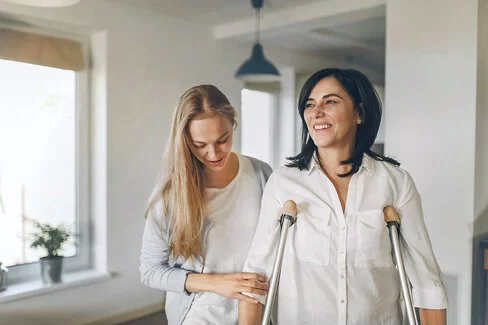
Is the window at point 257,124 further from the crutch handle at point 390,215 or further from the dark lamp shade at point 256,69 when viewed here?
the crutch handle at point 390,215

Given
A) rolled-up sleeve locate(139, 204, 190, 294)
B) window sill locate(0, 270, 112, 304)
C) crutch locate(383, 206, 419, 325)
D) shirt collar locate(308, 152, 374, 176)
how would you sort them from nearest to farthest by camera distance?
crutch locate(383, 206, 419, 325), shirt collar locate(308, 152, 374, 176), rolled-up sleeve locate(139, 204, 190, 294), window sill locate(0, 270, 112, 304)

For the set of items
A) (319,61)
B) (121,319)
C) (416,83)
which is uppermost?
(319,61)

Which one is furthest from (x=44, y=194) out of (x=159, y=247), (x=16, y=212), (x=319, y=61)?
(x=319, y=61)

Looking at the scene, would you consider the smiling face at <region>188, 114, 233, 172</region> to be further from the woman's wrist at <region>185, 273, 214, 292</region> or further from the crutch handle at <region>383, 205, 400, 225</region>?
the crutch handle at <region>383, 205, 400, 225</region>

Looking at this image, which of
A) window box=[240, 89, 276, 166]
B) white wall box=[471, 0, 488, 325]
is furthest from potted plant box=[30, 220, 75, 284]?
white wall box=[471, 0, 488, 325]

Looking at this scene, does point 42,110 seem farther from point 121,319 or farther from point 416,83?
point 416,83

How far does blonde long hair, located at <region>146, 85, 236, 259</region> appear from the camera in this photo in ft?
3.14

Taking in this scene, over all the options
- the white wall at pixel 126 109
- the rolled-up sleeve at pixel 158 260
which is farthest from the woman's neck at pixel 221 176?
the white wall at pixel 126 109

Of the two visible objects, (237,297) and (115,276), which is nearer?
(237,297)

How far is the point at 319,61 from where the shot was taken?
2973mm

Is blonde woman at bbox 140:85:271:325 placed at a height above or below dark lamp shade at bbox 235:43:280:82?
below

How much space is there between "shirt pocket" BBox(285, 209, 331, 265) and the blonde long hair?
0.22m

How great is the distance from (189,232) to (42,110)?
4.08 feet

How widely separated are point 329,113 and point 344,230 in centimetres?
22
